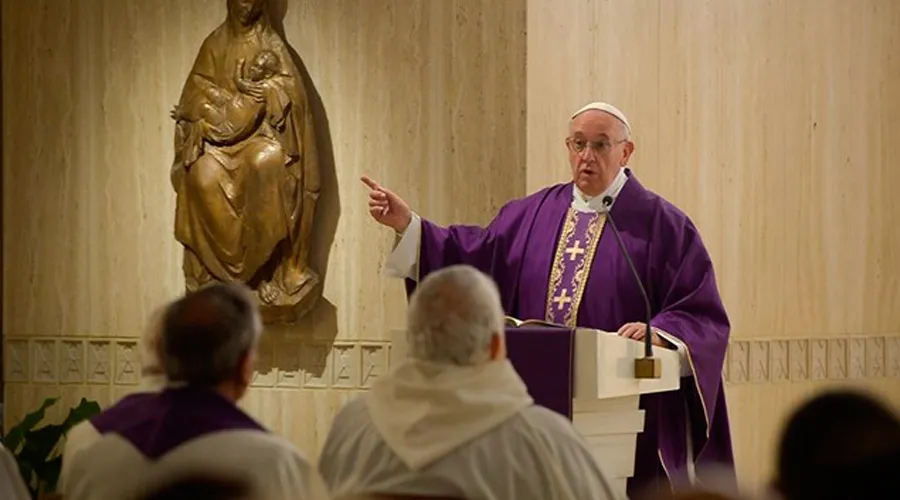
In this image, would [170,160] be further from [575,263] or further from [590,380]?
[590,380]

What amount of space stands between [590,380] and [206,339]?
187cm

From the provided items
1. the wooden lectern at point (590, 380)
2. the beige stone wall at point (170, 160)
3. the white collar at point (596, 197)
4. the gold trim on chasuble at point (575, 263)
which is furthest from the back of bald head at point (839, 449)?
the beige stone wall at point (170, 160)

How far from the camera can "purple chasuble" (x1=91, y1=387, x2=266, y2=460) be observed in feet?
12.3

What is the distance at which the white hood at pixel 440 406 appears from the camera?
13.3ft

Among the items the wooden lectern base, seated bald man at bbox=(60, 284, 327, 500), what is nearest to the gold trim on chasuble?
the wooden lectern base

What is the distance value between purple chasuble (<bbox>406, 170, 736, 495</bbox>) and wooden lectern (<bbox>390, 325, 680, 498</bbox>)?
16.7 inches

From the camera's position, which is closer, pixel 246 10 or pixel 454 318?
pixel 454 318

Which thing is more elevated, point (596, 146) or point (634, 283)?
point (596, 146)

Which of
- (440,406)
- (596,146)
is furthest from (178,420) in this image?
(596,146)

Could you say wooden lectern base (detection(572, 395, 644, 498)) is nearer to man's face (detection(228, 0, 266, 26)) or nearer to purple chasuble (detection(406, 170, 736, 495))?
purple chasuble (detection(406, 170, 736, 495))

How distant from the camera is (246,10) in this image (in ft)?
28.6

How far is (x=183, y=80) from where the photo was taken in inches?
360

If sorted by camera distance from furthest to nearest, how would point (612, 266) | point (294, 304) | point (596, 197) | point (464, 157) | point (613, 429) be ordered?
1. point (294, 304)
2. point (464, 157)
3. point (596, 197)
4. point (612, 266)
5. point (613, 429)

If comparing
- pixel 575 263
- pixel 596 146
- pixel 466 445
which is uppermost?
pixel 596 146
